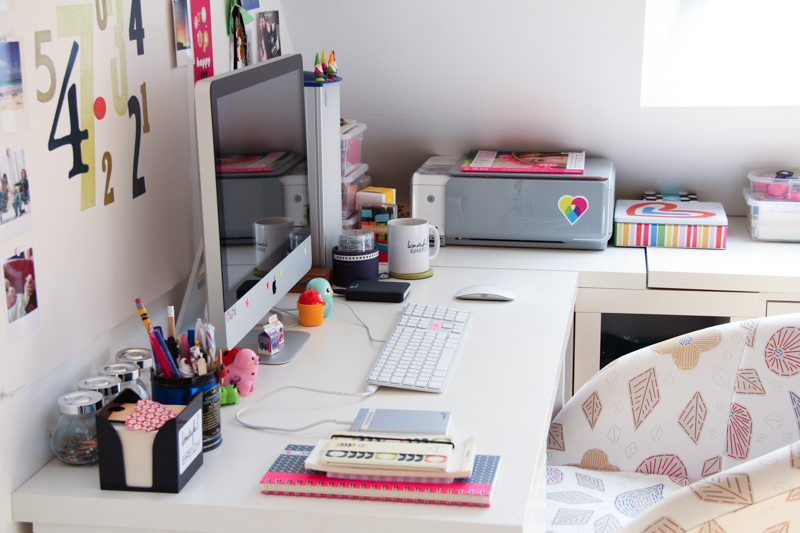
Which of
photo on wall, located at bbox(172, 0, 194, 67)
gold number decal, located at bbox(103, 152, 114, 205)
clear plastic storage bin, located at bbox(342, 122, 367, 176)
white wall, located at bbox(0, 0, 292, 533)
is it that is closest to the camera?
white wall, located at bbox(0, 0, 292, 533)

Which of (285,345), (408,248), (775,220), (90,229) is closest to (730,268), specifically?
(775,220)

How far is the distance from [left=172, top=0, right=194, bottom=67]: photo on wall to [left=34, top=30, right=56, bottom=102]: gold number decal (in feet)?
1.48

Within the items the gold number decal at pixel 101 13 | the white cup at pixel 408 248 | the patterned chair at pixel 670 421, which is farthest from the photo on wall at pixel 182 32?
the patterned chair at pixel 670 421

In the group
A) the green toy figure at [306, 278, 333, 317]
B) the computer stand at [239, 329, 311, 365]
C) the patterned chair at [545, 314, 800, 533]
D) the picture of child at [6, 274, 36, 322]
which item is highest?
the picture of child at [6, 274, 36, 322]

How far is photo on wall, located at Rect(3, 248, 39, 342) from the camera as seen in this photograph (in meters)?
1.02

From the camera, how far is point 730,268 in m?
2.00

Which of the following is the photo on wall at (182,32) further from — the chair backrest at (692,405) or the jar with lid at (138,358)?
the chair backrest at (692,405)

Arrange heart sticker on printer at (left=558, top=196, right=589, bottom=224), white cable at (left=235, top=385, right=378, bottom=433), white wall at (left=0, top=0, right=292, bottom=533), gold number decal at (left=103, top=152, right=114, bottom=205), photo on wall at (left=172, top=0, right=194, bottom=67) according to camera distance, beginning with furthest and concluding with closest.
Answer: heart sticker on printer at (left=558, top=196, right=589, bottom=224), photo on wall at (left=172, top=0, right=194, bottom=67), gold number decal at (left=103, top=152, right=114, bottom=205), white cable at (left=235, top=385, right=378, bottom=433), white wall at (left=0, top=0, right=292, bottom=533)

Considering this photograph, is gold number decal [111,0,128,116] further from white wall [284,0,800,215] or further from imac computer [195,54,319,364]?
white wall [284,0,800,215]

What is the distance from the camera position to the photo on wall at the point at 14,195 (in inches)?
39.7

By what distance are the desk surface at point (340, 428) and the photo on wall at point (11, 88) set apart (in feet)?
1.52

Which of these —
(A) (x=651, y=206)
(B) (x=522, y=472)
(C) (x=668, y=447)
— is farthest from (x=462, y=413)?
(A) (x=651, y=206)

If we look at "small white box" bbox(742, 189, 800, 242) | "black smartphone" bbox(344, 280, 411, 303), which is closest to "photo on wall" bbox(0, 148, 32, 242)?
"black smartphone" bbox(344, 280, 411, 303)

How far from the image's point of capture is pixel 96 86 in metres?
1.25
